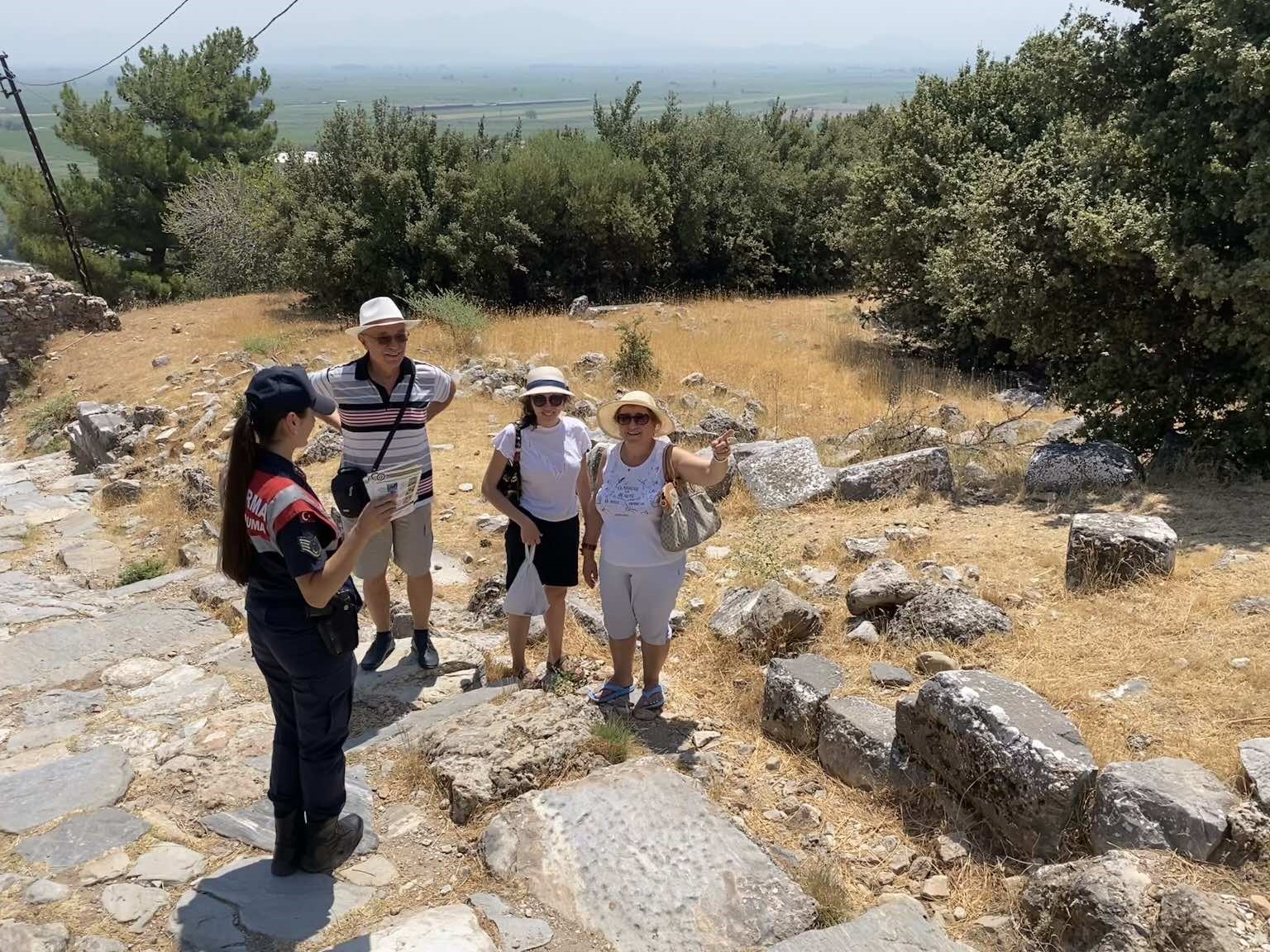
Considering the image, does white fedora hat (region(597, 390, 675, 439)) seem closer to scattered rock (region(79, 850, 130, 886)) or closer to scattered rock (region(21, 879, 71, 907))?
scattered rock (region(79, 850, 130, 886))

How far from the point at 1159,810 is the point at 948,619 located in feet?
6.19

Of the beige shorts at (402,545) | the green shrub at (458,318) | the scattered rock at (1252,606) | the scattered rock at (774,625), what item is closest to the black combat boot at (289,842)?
the beige shorts at (402,545)

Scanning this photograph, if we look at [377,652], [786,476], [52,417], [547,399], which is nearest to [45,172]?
[52,417]

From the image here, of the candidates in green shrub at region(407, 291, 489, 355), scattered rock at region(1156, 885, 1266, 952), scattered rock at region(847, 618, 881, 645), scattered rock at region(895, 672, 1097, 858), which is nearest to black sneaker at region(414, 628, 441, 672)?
scattered rock at region(847, 618, 881, 645)

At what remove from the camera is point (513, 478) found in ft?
15.3

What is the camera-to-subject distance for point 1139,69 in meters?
8.95

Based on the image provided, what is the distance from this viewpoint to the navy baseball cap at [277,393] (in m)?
2.95

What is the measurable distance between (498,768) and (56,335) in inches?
689

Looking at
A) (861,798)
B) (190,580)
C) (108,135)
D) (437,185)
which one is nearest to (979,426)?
(861,798)

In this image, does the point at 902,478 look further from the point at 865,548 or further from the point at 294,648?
the point at 294,648

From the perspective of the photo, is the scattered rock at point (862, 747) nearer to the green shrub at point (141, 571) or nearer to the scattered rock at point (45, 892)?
the scattered rock at point (45, 892)

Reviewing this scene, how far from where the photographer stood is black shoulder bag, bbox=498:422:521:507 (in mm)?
4633

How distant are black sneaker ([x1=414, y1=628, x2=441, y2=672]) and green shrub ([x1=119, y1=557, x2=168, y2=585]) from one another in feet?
11.5

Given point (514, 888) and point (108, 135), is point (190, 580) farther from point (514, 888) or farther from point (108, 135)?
point (108, 135)
